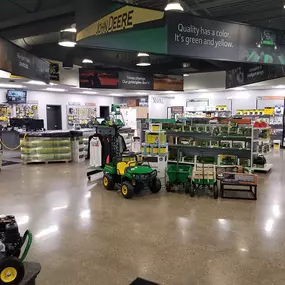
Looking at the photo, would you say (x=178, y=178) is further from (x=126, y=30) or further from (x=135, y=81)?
(x=135, y=81)

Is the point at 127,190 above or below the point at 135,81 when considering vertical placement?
below

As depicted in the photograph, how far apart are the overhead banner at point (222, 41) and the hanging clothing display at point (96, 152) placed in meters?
4.10

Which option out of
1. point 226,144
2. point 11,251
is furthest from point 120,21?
point 226,144

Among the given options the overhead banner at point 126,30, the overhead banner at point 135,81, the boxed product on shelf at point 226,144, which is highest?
the overhead banner at point 135,81

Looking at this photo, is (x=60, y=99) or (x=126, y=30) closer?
(x=126, y=30)

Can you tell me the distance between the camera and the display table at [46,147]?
9.97 m

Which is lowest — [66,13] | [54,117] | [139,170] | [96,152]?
[139,170]

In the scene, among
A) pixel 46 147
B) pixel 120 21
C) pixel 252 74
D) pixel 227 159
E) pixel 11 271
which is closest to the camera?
pixel 11 271

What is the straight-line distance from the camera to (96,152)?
7.38 metres

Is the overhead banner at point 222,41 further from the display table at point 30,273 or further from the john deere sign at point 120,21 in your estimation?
the display table at point 30,273

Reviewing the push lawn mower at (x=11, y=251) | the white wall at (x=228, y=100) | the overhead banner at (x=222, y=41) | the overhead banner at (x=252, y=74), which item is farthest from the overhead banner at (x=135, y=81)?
the push lawn mower at (x=11, y=251)

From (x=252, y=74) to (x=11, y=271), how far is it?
6944 mm

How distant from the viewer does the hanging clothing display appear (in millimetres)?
7324

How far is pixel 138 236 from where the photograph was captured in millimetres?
4000
